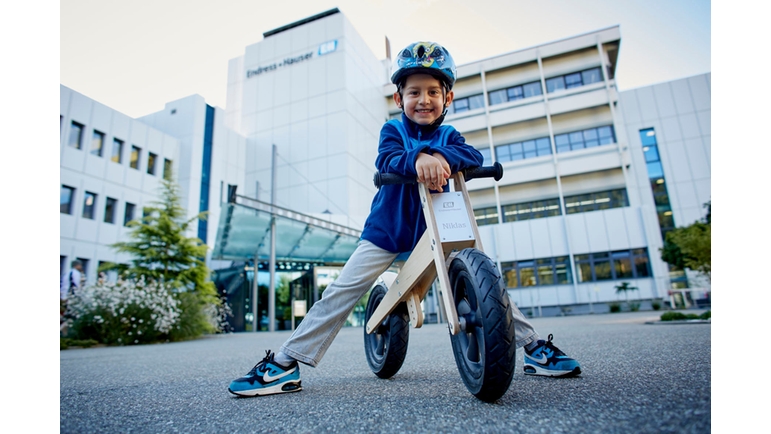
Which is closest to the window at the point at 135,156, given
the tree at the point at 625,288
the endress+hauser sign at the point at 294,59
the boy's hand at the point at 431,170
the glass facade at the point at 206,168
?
the glass facade at the point at 206,168

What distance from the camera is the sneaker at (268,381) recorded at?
1.93 meters

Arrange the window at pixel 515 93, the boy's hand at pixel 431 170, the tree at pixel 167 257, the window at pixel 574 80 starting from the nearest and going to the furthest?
the boy's hand at pixel 431 170, the tree at pixel 167 257, the window at pixel 574 80, the window at pixel 515 93

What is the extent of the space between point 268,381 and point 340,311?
1.50ft

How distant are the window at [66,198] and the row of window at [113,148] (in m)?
1.84

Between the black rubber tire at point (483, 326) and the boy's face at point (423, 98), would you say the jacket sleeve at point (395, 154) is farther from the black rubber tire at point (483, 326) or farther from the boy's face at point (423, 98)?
the black rubber tire at point (483, 326)

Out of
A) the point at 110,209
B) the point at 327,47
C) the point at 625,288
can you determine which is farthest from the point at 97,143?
the point at 625,288

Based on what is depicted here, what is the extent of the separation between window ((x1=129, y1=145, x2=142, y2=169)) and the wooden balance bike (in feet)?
73.1

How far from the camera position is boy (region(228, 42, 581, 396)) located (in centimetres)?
199

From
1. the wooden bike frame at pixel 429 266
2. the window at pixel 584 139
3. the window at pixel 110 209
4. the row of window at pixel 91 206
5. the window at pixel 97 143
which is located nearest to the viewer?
the wooden bike frame at pixel 429 266

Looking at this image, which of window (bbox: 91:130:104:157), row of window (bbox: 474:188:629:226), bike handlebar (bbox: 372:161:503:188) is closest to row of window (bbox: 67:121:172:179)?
window (bbox: 91:130:104:157)

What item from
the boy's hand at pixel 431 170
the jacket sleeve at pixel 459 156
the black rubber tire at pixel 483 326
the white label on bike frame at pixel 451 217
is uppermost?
the jacket sleeve at pixel 459 156

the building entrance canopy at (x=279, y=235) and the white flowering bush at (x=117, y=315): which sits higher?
the building entrance canopy at (x=279, y=235)

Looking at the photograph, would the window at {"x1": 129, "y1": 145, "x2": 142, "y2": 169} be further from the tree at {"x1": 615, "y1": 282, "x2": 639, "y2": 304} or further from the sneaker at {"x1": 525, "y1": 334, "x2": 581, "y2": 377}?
the tree at {"x1": 615, "y1": 282, "x2": 639, "y2": 304}
